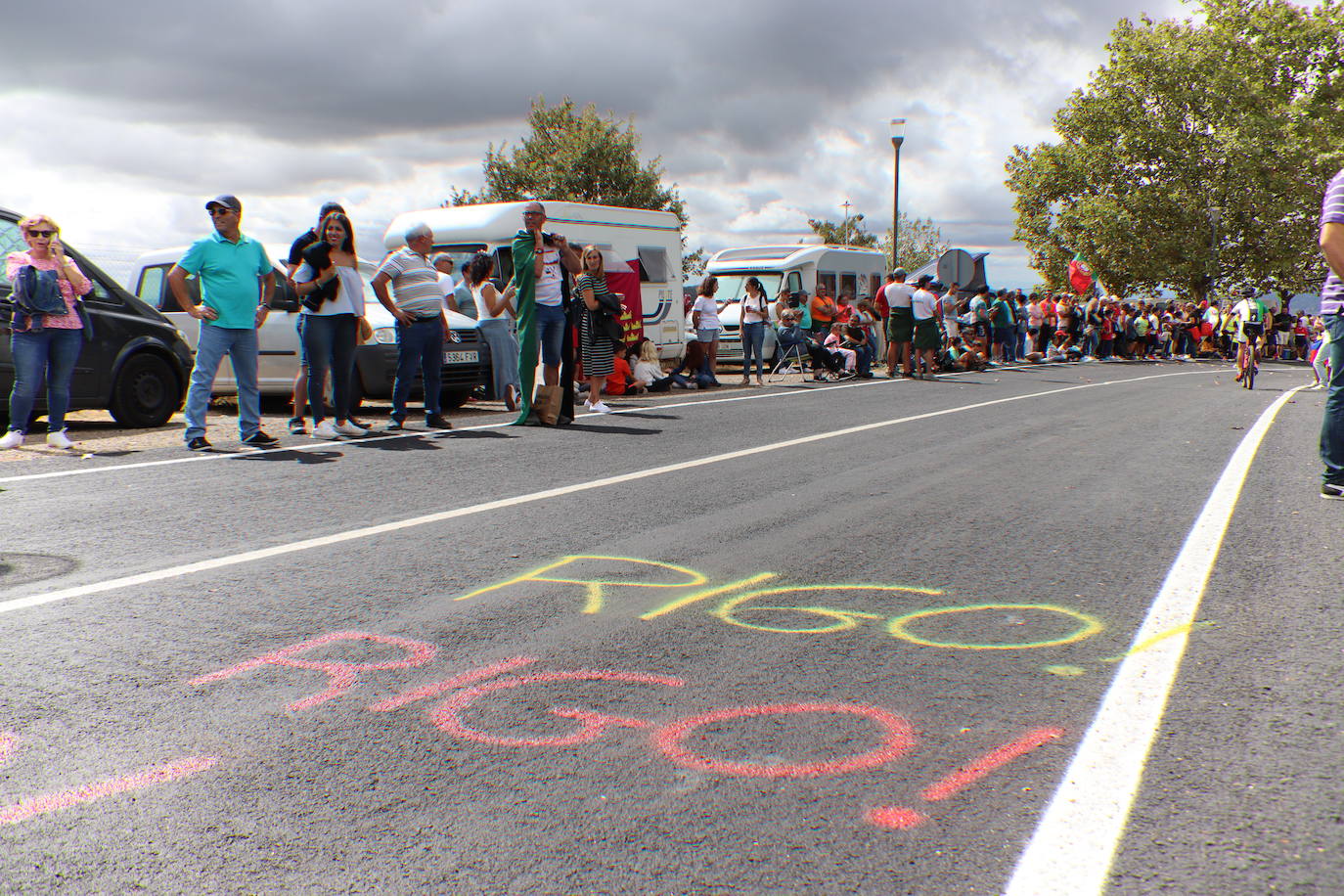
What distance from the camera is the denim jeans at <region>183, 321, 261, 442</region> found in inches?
317

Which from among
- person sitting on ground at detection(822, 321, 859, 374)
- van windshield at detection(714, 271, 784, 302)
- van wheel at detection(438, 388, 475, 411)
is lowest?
van wheel at detection(438, 388, 475, 411)

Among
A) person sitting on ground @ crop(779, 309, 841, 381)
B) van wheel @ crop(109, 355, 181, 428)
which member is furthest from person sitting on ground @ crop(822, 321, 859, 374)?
van wheel @ crop(109, 355, 181, 428)

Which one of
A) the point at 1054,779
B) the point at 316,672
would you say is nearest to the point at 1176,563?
the point at 1054,779

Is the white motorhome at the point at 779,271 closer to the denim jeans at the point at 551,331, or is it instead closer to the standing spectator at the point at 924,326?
the standing spectator at the point at 924,326

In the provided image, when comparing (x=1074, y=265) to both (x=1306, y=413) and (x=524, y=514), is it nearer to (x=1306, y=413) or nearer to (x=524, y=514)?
(x=1306, y=413)

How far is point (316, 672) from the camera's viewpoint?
3.16 metres

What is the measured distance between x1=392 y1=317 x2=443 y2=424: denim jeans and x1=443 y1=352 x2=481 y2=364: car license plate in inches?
76.5

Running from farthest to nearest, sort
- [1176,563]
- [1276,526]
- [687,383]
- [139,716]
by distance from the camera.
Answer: [687,383], [1276,526], [1176,563], [139,716]

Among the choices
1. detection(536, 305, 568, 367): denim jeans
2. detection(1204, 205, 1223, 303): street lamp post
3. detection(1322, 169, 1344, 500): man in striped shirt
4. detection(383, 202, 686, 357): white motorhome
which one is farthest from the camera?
detection(1204, 205, 1223, 303): street lamp post

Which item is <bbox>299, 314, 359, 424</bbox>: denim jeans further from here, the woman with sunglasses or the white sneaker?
the woman with sunglasses

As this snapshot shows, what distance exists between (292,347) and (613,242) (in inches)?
244

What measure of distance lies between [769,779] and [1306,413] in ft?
39.5

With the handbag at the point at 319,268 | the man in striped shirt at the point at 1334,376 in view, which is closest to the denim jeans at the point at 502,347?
the handbag at the point at 319,268

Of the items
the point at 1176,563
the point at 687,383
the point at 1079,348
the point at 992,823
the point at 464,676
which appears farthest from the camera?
the point at 1079,348
